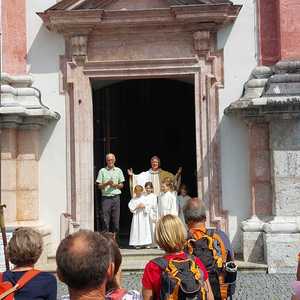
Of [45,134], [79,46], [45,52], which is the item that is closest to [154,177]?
[45,134]

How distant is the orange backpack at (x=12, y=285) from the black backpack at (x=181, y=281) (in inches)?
28.8

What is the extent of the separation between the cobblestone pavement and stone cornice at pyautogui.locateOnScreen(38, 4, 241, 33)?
13.6 feet

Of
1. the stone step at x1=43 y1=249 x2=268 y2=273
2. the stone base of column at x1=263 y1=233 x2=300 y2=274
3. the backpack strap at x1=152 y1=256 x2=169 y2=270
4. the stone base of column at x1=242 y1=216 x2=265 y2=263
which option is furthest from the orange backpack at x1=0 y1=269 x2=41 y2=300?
the stone base of column at x1=242 y1=216 x2=265 y2=263

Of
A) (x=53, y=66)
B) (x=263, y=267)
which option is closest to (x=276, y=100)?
(x=263, y=267)

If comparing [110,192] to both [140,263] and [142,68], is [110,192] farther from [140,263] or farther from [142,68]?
[142,68]

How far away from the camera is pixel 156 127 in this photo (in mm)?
16188

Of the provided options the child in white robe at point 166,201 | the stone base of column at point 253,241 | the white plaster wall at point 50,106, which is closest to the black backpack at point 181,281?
the stone base of column at point 253,241

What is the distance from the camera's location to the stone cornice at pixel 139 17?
1005 centimetres

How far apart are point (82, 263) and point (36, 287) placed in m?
1.12

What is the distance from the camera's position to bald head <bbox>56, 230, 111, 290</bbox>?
2.38 m

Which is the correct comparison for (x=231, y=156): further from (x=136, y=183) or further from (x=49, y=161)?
→ (x=49, y=161)

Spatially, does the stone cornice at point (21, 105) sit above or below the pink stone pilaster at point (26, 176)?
above

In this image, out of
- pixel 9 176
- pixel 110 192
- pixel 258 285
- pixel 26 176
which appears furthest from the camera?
pixel 110 192

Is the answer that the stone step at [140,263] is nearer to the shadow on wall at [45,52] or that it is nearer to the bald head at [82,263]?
the shadow on wall at [45,52]
